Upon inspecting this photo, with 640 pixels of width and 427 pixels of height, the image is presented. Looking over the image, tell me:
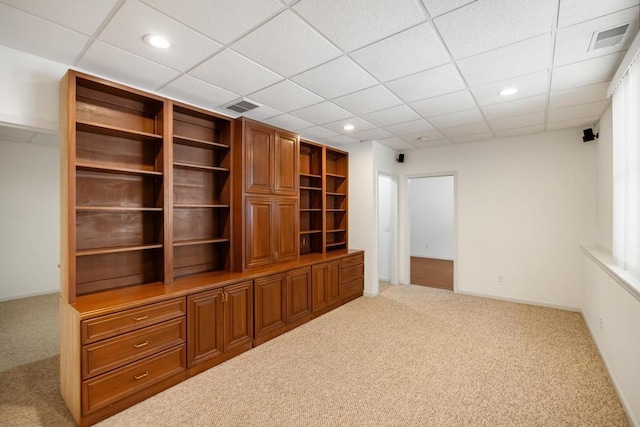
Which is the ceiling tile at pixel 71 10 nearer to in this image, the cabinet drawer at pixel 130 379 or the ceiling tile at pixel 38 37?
the ceiling tile at pixel 38 37

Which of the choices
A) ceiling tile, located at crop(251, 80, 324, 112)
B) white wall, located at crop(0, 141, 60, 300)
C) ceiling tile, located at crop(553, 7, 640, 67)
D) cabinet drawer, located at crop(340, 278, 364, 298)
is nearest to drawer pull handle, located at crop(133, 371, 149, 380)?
ceiling tile, located at crop(251, 80, 324, 112)

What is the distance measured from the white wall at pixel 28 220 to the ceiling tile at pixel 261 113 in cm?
448

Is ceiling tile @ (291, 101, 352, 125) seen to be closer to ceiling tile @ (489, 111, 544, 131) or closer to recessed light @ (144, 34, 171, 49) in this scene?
recessed light @ (144, 34, 171, 49)

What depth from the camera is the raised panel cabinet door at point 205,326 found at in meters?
2.71

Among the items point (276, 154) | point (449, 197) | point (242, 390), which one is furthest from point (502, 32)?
point (449, 197)

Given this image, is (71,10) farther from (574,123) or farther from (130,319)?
(574,123)

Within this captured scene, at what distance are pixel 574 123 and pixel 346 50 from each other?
3900mm

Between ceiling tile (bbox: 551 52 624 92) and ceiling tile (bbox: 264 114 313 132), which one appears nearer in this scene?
ceiling tile (bbox: 551 52 624 92)

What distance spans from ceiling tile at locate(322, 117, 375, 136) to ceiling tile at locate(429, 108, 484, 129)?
2.93 ft

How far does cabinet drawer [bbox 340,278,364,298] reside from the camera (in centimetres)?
473

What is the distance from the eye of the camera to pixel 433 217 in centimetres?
919

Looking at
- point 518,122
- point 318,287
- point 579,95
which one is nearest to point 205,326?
point 318,287

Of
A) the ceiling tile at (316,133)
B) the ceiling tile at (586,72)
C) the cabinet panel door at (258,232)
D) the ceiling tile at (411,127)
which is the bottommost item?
the cabinet panel door at (258,232)

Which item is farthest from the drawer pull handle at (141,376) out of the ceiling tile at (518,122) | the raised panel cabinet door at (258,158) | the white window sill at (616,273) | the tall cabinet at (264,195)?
the ceiling tile at (518,122)
